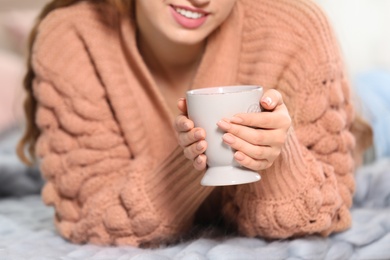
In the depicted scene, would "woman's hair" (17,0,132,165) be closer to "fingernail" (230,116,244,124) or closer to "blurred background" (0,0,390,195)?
"blurred background" (0,0,390,195)

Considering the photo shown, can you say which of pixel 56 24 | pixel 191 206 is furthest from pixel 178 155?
pixel 56 24

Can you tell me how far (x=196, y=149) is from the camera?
90 cm

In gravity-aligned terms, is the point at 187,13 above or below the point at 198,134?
above

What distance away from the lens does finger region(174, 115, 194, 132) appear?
2.95 ft

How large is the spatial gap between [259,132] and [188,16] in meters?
0.31

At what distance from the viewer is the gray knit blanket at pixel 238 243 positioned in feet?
3.36

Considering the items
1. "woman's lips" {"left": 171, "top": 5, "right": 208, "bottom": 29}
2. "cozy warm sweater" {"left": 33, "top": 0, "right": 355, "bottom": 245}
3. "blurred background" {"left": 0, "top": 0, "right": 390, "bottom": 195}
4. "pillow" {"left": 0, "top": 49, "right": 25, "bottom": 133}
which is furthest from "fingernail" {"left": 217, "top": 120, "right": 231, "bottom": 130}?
"pillow" {"left": 0, "top": 49, "right": 25, "bottom": 133}

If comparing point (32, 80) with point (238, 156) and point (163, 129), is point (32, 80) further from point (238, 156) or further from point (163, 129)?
point (238, 156)

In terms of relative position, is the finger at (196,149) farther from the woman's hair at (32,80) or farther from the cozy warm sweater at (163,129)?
the woman's hair at (32,80)

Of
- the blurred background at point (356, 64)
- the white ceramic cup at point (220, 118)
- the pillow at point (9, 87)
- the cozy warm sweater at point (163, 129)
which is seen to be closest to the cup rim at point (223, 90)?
the white ceramic cup at point (220, 118)

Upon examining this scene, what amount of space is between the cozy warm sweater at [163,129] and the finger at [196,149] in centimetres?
12

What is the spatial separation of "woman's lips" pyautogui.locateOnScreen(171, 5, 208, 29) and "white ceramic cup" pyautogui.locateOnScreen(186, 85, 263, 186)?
25 cm

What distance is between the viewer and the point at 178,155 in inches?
41.8

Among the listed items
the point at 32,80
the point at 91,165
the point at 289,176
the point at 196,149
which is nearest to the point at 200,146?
the point at 196,149
